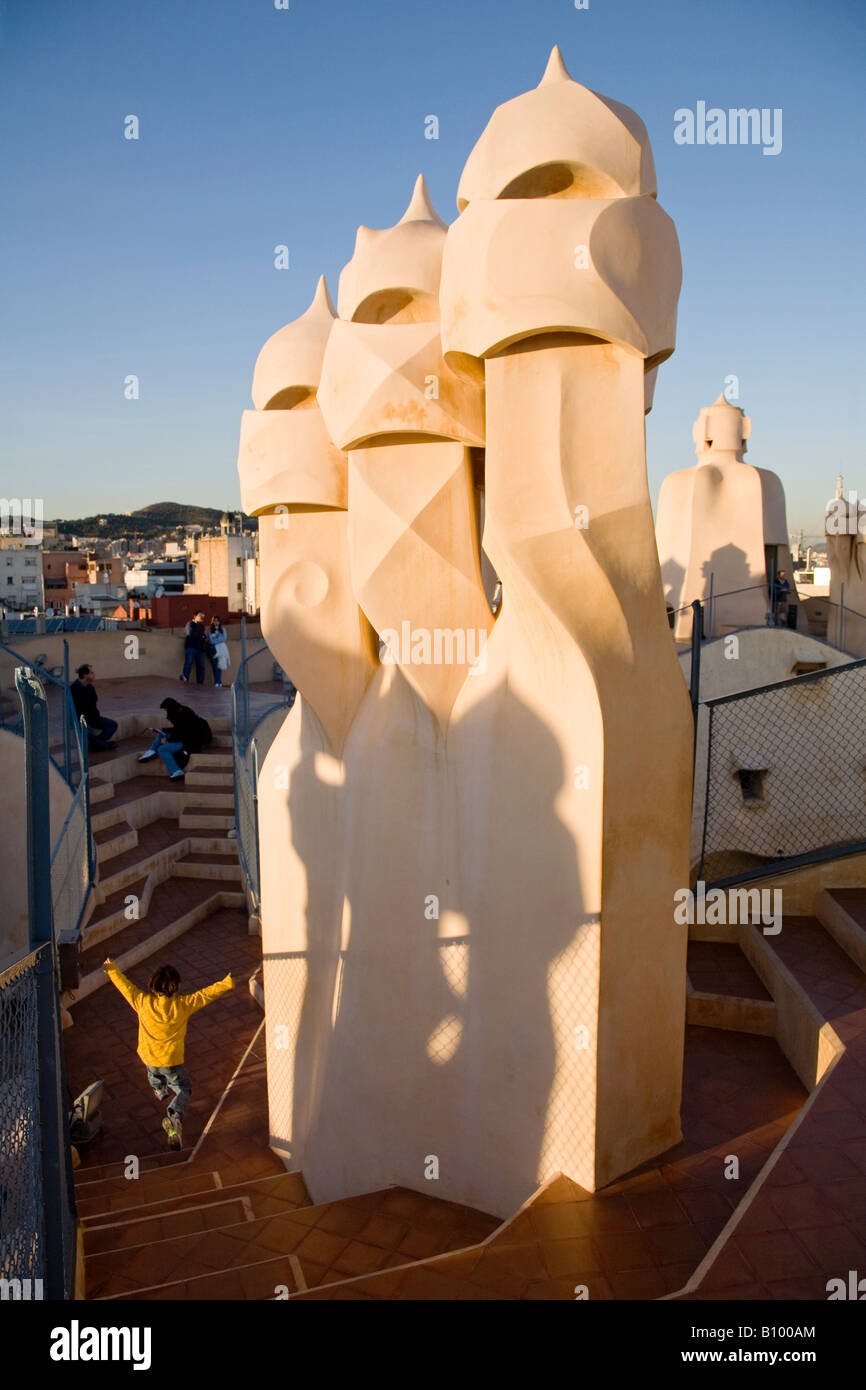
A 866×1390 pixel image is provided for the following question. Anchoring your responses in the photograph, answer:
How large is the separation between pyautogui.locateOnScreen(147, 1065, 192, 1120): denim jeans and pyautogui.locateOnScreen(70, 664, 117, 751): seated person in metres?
6.78

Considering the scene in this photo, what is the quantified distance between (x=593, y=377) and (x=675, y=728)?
178 centimetres

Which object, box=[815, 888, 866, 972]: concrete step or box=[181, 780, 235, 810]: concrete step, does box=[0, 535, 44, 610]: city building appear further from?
box=[815, 888, 866, 972]: concrete step

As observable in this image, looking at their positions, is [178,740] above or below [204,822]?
above

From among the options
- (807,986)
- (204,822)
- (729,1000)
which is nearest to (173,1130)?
(729,1000)

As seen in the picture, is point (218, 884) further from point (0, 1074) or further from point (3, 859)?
point (0, 1074)

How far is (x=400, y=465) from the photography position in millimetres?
5141

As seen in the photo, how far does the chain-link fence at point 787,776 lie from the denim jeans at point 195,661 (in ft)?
33.9

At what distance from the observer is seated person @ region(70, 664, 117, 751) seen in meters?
11.9

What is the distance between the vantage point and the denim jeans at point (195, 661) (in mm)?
17156

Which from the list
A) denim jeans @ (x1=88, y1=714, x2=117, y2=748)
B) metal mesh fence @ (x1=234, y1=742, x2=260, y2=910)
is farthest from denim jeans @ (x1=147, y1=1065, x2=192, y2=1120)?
denim jeans @ (x1=88, y1=714, x2=117, y2=748)

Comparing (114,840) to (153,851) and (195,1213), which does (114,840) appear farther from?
(195,1213)

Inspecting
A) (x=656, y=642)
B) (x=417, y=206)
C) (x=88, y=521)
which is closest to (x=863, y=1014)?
(x=656, y=642)

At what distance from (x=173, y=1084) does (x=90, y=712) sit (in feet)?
24.7

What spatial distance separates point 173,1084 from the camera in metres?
5.73
